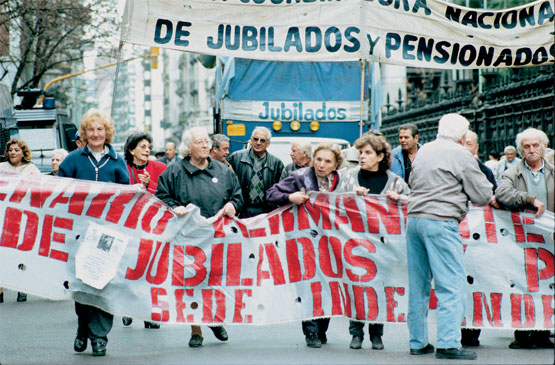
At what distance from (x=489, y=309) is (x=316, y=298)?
1454 mm

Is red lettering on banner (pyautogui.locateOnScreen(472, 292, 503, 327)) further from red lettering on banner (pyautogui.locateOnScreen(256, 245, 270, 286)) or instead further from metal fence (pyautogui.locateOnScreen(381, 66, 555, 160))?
metal fence (pyautogui.locateOnScreen(381, 66, 555, 160))

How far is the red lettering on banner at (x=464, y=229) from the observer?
26.2 ft

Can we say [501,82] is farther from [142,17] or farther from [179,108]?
[179,108]

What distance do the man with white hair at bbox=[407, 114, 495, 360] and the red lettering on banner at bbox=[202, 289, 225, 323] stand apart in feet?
5.92

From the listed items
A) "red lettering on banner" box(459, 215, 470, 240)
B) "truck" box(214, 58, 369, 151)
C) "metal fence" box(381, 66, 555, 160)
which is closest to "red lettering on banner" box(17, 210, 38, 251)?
"red lettering on banner" box(459, 215, 470, 240)

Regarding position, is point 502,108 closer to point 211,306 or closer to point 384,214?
point 384,214

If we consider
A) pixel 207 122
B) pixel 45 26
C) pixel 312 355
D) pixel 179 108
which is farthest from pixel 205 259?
pixel 179 108

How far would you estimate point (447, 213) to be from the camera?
7.28 meters

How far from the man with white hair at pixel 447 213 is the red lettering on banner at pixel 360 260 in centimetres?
74

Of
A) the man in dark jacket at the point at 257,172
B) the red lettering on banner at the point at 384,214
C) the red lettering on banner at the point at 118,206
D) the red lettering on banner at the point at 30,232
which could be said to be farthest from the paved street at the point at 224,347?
the man in dark jacket at the point at 257,172

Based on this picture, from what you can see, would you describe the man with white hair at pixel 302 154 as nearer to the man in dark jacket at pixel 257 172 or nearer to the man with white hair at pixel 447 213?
the man in dark jacket at pixel 257 172

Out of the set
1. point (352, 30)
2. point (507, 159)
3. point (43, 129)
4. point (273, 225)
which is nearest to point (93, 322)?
point (273, 225)

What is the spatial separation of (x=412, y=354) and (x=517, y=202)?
1514mm

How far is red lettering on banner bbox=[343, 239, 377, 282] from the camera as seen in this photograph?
807 centimetres
